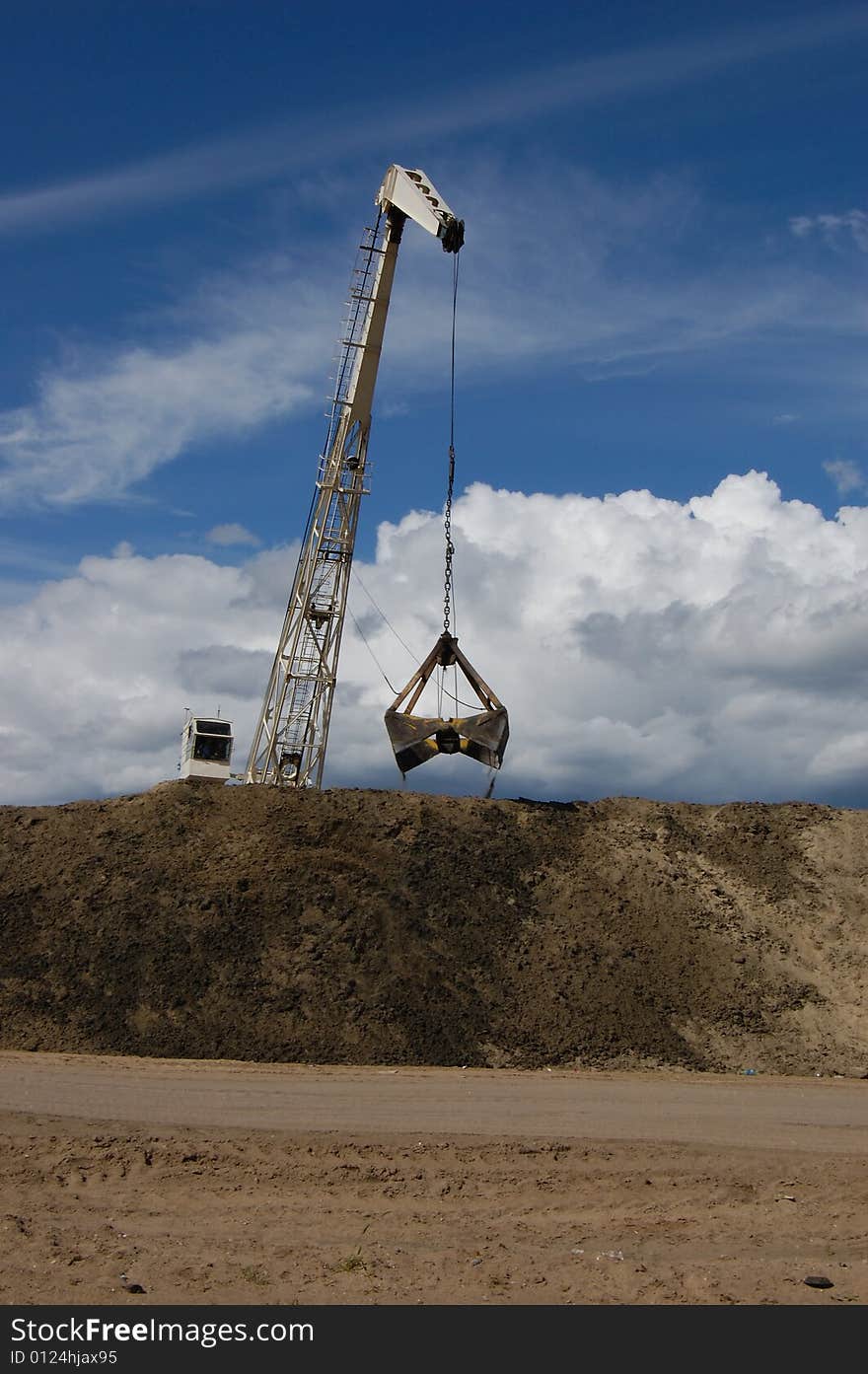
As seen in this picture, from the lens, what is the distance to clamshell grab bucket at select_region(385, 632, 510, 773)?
85.6 feet

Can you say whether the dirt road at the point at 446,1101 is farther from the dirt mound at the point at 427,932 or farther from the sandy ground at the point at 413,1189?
the dirt mound at the point at 427,932

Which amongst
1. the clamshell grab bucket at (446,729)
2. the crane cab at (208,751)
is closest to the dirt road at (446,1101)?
the clamshell grab bucket at (446,729)

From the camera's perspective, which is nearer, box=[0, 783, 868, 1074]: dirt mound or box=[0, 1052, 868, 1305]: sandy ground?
box=[0, 1052, 868, 1305]: sandy ground

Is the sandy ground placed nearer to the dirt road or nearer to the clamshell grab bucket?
the dirt road

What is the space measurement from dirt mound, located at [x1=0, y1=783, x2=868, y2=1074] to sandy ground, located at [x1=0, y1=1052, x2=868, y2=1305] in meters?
1.87

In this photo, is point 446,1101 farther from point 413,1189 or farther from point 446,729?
point 446,729

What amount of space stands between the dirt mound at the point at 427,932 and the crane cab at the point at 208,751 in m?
3.34

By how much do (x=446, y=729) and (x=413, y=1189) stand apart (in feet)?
45.7

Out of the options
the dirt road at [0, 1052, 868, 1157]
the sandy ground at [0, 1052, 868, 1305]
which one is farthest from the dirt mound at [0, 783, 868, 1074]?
the sandy ground at [0, 1052, 868, 1305]

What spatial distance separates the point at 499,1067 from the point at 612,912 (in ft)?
19.0

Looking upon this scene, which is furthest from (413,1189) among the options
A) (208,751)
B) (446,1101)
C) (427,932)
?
(208,751)

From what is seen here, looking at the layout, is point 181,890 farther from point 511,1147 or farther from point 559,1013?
point 511,1147
